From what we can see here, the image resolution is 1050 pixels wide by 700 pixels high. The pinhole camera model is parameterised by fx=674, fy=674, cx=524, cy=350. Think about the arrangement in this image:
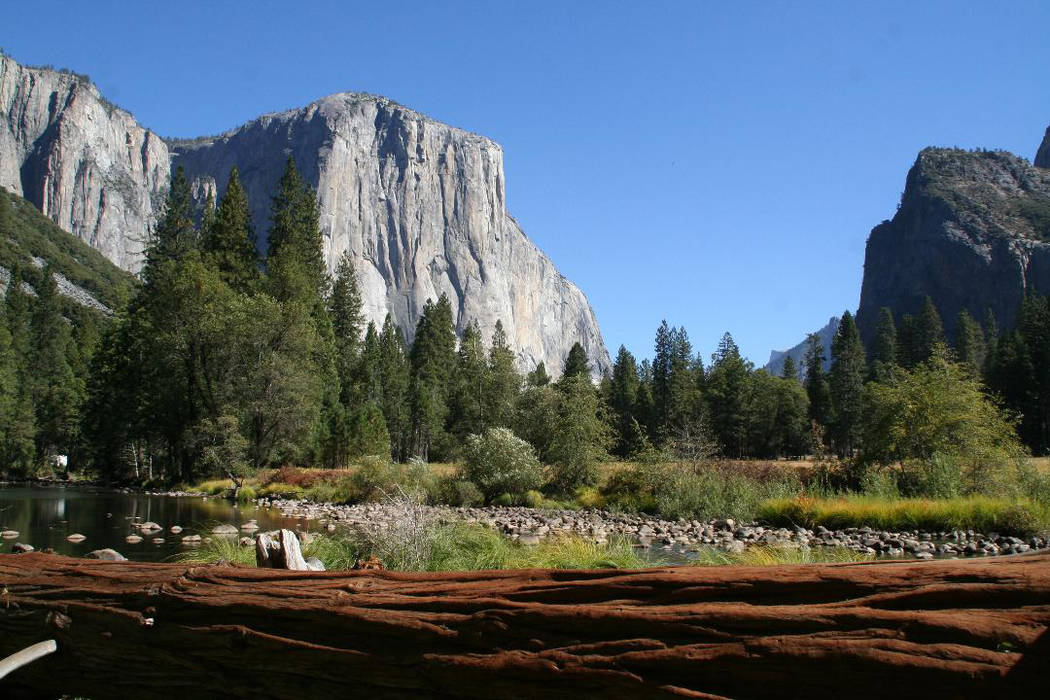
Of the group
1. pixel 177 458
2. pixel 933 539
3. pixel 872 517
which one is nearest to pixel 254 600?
pixel 933 539

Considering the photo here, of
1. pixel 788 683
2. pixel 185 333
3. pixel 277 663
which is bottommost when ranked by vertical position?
pixel 277 663

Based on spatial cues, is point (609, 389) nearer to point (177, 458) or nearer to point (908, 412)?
point (177, 458)

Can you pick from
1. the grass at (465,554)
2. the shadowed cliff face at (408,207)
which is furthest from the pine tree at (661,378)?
the shadowed cliff face at (408,207)

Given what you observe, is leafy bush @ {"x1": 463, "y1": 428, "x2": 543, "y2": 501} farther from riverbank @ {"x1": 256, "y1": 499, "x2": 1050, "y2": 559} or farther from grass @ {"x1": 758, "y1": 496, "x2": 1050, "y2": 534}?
grass @ {"x1": 758, "y1": 496, "x2": 1050, "y2": 534}

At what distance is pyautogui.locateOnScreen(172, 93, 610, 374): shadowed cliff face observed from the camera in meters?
143

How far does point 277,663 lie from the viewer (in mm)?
2662

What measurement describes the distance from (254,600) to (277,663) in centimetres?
27

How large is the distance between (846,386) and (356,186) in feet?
369

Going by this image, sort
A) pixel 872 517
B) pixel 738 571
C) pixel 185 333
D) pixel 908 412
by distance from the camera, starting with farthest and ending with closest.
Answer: pixel 185 333 → pixel 908 412 → pixel 872 517 → pixel 738 571

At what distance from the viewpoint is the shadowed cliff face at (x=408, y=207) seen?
143 meters

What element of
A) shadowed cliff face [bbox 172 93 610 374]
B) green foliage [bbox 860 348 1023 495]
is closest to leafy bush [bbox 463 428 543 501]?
green foliage [bbox 860 348 1023 495]

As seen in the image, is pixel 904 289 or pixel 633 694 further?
pixel 904 289

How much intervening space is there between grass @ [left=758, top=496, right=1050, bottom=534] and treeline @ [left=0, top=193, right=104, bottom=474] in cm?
4975

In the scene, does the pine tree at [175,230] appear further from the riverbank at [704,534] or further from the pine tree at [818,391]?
the pine tree at [818,391]
